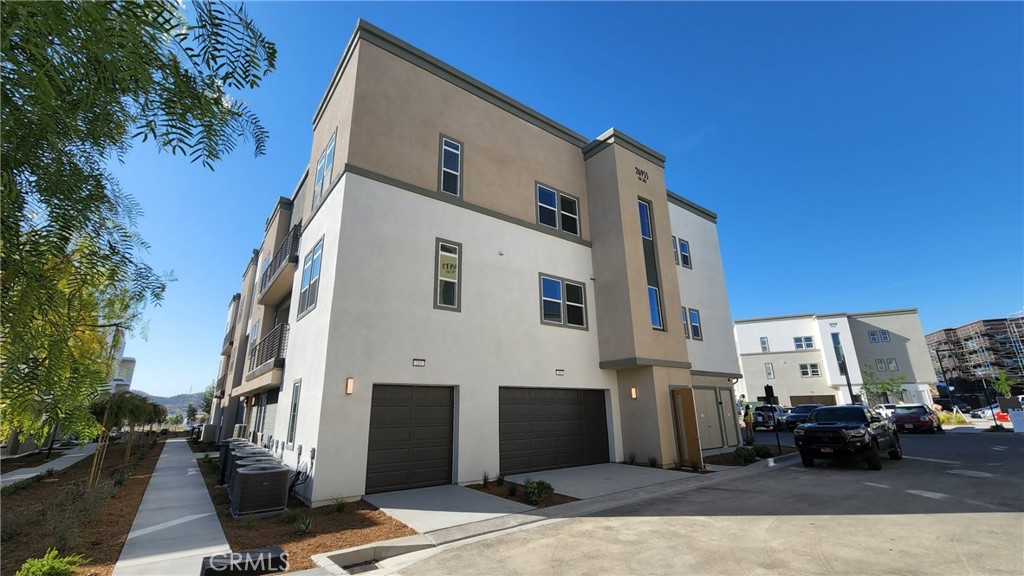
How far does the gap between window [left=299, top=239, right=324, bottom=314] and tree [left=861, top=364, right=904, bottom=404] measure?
48803 mm

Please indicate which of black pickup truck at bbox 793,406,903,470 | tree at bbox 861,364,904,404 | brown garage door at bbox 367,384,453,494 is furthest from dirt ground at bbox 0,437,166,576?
tree at bbox 861,364,904,404

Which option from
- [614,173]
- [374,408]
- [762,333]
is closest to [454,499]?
[374,408]

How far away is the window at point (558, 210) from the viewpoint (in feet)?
48.8

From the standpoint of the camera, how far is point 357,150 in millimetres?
10898

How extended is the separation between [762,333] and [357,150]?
47102 mm

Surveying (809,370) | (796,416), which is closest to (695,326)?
(796,416)

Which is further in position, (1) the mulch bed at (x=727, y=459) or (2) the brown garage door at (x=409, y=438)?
(1) the mulch bed at (x=727, y=459)

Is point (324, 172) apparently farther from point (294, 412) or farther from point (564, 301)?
point (564, 301)

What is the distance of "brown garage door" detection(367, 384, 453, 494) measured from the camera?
979cm

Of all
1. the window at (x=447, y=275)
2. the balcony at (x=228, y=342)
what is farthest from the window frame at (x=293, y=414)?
the balcony at (x=228, y=342)

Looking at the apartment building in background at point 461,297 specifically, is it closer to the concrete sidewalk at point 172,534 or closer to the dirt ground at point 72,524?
the concrete sidewalk at point 172,534

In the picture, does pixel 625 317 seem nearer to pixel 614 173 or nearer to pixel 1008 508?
pixel 614 173

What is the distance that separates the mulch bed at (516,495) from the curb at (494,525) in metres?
0.24

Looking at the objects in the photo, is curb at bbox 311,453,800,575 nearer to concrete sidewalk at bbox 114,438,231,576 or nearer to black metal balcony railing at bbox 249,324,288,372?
concrete sidewalk at bbox 114,438,231,576
